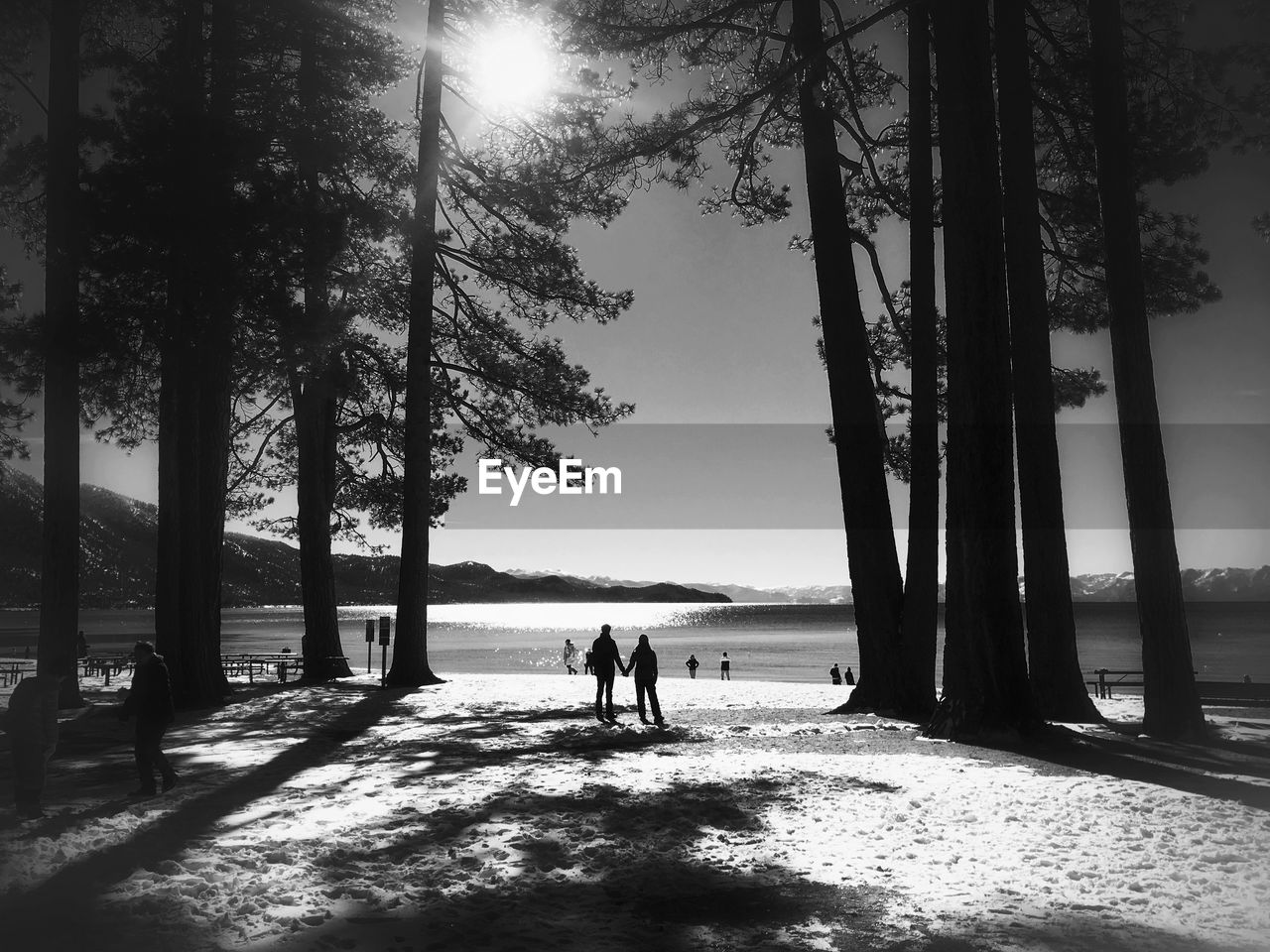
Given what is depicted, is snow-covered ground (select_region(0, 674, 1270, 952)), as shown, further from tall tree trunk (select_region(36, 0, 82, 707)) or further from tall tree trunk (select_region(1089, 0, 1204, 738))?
tall tree trunk (select_region(36, 0, 82, 707))

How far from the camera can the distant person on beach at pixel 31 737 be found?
7.80 meters

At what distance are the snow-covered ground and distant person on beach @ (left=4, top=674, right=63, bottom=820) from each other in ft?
1.14

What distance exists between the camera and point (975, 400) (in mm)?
12203

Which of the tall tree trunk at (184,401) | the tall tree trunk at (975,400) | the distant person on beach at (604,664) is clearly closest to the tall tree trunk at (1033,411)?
the tall tree trunk at (975,400)

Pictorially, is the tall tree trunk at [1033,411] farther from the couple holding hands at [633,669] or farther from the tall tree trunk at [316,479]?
the tall tree trunk at [316,479]

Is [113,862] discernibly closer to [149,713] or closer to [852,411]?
[149,713]

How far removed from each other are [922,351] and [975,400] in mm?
3739

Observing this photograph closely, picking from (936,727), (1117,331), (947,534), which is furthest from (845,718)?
(1117,331)

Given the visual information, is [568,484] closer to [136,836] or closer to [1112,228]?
[1112,228]

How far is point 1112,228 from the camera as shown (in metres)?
12.9

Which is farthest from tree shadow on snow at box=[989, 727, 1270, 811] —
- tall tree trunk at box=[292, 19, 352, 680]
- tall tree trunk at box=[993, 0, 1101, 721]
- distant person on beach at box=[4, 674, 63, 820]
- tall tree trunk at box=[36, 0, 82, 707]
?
tall tree trunk at box=[36, 0, 82, 707]

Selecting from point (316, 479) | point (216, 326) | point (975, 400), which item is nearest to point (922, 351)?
point (975, 400)

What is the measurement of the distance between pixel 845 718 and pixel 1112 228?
780 cm

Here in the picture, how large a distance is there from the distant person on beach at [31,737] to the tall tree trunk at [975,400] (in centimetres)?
968
